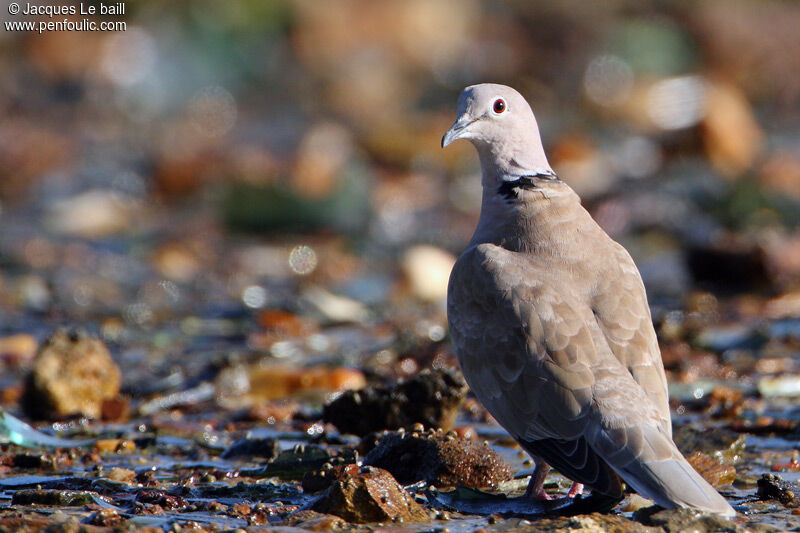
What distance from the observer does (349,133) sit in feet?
49.9

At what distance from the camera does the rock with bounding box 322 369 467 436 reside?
4.85 metres

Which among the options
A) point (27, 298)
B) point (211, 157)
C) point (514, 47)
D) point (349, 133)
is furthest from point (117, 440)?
point (514, 47)

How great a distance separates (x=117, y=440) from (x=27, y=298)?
4212mm

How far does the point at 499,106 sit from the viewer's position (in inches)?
204

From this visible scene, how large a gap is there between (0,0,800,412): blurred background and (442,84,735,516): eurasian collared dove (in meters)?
1.98

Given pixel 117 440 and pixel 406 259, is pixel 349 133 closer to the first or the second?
pixel 406 259

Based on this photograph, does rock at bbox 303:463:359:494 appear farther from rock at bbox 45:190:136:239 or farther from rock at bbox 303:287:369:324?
rock at bbox 45:190:136:239

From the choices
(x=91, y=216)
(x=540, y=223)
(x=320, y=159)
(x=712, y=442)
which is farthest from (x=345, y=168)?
(x=712, y=442)

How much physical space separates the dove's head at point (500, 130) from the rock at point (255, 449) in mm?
1501

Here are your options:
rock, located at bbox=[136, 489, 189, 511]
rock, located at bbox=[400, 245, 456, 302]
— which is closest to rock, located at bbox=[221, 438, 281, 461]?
rock, located at bbox=[136, 489, 189, 511]

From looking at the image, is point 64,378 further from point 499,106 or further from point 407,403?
point 499,106

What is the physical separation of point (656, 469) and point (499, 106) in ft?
6.69

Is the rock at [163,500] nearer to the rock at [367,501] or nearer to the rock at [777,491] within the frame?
the rock at [367,501]

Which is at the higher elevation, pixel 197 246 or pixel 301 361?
pixel 197 246
